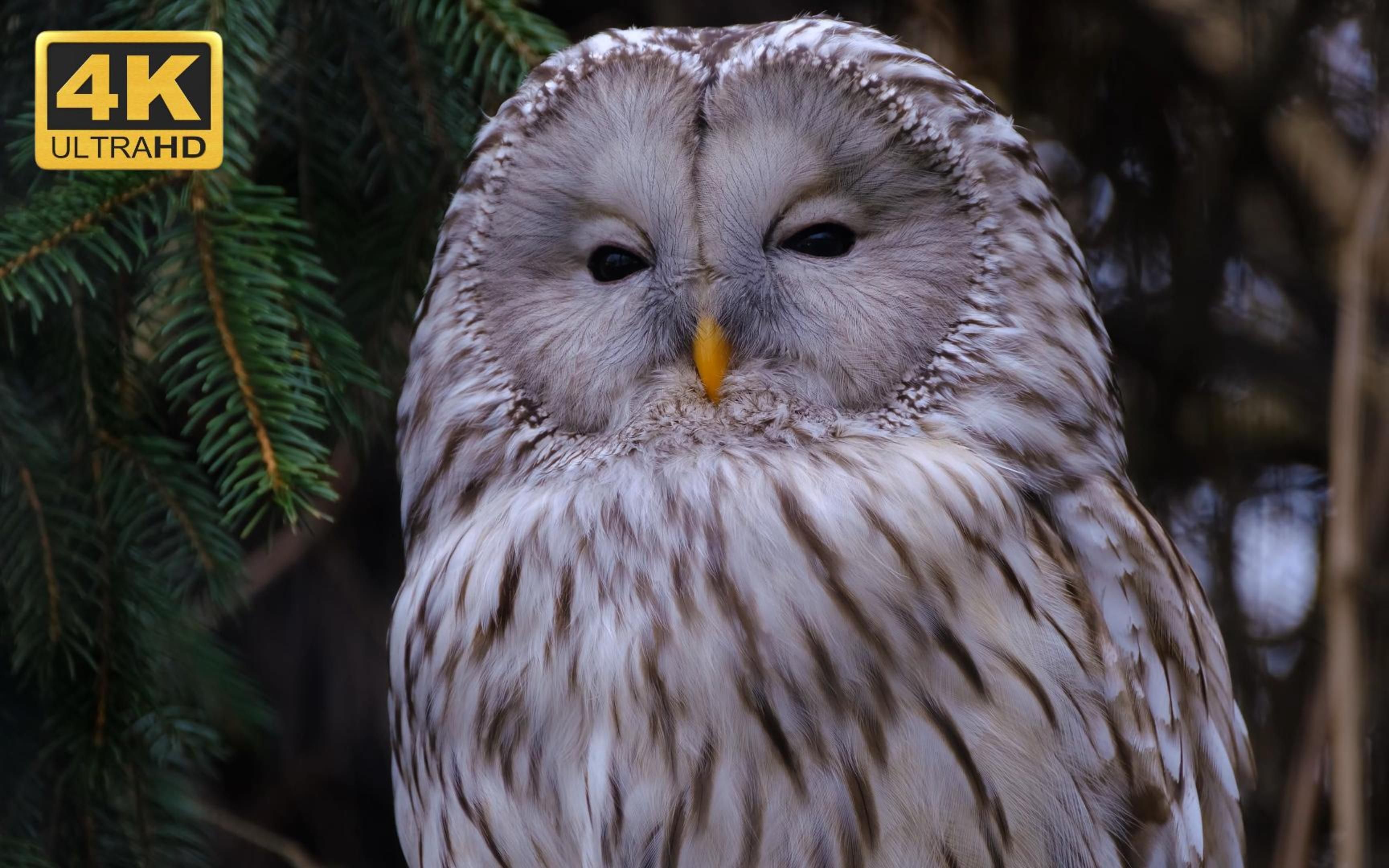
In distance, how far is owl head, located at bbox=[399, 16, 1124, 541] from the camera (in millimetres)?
1240

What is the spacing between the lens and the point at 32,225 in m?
1.20

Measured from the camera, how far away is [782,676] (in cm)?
113

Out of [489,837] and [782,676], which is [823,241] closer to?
[782,676]

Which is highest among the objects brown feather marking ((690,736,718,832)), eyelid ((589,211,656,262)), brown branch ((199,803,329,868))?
eyelid ((589,211,656,262))

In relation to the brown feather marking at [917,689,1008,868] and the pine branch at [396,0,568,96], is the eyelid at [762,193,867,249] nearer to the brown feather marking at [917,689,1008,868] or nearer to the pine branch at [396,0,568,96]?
the pine branch at [396,0,568,96]

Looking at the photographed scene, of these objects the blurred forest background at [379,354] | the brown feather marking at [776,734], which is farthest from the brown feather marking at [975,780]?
the blurred forest background at [379,354]

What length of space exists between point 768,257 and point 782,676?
0.41 m

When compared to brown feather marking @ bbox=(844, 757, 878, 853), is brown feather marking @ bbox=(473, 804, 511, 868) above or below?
below

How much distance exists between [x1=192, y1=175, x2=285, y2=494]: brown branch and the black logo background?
0.21ft

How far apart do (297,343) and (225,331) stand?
80 mm

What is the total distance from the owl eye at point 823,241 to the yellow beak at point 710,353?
0.40ft

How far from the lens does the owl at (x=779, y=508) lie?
1.14 metres

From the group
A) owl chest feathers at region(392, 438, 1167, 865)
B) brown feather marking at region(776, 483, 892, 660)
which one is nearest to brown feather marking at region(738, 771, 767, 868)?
owl chest feathers at region(392, 438, 1167, 865)

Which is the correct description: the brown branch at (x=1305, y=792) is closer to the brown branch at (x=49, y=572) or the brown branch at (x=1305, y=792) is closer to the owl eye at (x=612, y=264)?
the owl eye at (x=612, y=264)
